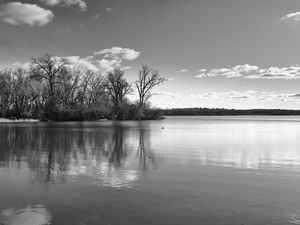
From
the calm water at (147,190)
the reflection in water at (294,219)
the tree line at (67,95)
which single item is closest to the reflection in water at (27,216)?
the calm water at (147,190)

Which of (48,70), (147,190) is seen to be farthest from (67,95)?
(147,190)

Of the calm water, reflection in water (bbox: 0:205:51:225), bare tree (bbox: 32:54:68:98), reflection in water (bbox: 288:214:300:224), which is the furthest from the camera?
bare tree (bbox: 32:54:68:98)

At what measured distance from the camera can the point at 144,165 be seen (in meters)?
13.9

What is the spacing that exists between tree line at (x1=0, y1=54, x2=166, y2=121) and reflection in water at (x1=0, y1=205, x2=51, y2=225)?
7068cm

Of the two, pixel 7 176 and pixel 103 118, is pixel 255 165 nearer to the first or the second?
pixel 7 176

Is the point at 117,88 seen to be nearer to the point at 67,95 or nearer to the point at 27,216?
the point at 67,95

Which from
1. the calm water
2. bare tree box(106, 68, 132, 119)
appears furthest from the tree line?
the calm water

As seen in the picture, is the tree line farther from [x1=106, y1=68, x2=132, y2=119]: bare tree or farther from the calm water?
the calm water

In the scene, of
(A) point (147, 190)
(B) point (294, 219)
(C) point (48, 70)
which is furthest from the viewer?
(C) point (48, 70)

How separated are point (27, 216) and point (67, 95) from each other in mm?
77582

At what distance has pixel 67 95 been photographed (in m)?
82.1

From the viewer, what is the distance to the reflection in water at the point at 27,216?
21.7 ft

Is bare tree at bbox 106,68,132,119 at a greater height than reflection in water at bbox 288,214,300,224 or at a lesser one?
greater

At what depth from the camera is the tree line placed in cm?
7706
